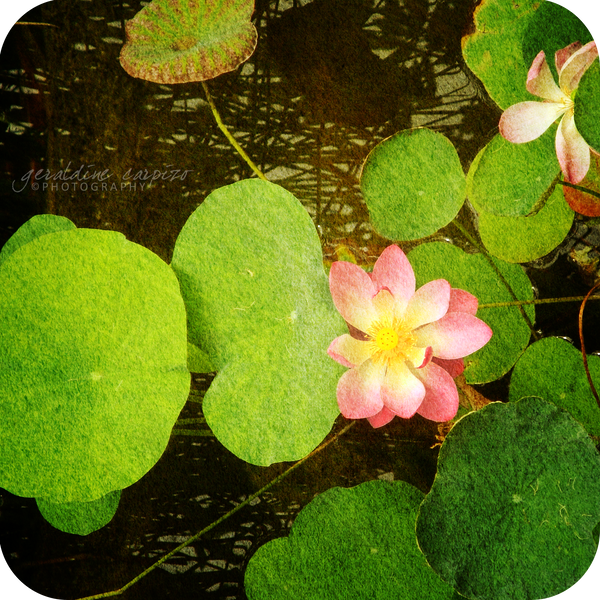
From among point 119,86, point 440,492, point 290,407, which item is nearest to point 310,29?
point 119,86

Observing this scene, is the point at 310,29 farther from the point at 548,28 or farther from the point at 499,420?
the point at 499,420

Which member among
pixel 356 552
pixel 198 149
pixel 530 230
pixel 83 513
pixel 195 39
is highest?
pixel 195 39

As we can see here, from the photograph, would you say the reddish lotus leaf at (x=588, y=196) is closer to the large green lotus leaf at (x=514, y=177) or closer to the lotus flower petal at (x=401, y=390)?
the large green lotus leaf at (x=514, y=177)

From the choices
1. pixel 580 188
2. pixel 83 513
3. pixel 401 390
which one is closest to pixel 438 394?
pixel 401 390

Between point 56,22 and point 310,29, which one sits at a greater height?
point 56,22

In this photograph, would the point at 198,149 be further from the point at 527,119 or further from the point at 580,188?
the point at 580,188

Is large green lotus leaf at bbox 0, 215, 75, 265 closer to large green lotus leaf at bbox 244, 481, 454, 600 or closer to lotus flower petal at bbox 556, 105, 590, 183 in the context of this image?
large green lotus leaf at bbox 244, 481, 454, 600

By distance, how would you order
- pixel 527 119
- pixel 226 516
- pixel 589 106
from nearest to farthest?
pixel 589 106 → pixel 527 119 → pixel 226 516

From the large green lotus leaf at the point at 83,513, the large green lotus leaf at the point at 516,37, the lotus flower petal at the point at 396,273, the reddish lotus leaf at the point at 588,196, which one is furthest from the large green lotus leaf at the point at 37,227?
the reddish lotus leaf at the point at 588,196
